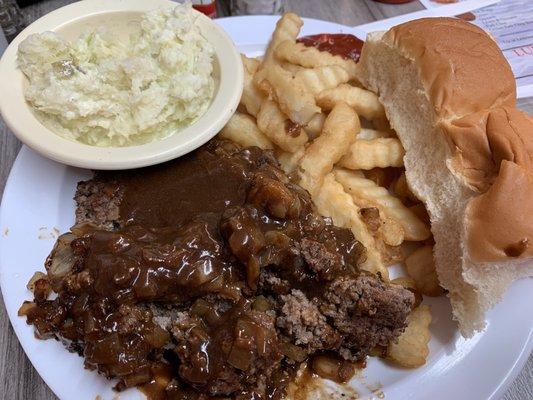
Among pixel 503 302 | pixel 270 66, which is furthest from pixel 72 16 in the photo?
pixel 503 302

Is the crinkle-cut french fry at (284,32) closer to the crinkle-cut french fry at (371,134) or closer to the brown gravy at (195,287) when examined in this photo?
the crinkle-cut french fry at (371,134)

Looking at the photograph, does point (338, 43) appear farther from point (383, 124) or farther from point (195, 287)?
point (195, 287)

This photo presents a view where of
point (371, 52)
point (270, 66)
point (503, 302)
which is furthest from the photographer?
point (371, 52)

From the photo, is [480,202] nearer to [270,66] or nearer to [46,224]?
[270,66]

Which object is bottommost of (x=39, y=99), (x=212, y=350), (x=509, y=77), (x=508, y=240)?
(x=212, y=350)

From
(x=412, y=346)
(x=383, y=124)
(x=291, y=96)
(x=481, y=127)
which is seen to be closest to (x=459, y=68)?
(x=481, y=127)

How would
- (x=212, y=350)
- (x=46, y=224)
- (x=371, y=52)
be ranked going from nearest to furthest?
(x=212, y=350), (x=46, y=224), (x=371, y=52)
